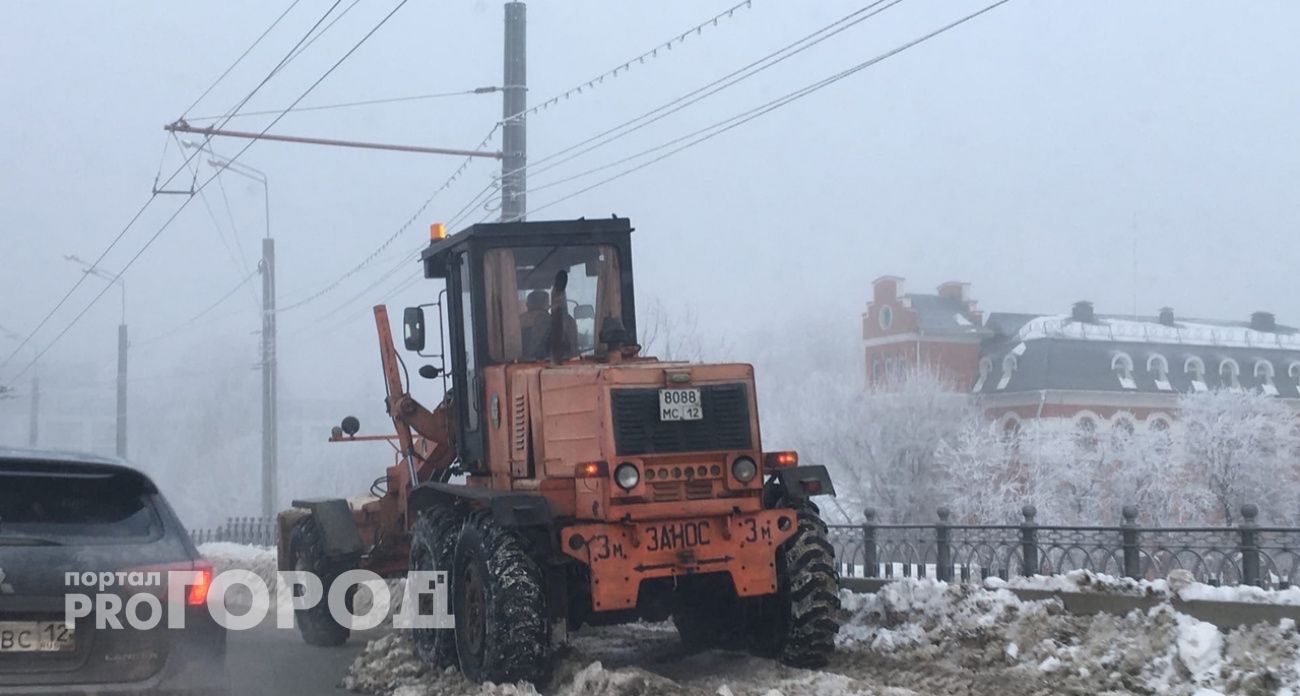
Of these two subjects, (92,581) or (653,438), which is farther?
(653,438)

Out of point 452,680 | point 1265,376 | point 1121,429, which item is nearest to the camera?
point 452,680

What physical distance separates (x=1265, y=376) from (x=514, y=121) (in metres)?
45.6

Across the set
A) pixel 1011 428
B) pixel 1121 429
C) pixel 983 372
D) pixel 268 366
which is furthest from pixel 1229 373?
pixel 268 366

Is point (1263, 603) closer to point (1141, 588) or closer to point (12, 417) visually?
point (1141, 588)

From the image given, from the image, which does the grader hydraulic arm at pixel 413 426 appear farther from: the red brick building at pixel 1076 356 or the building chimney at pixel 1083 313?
the building chimney at pixel 1083 313

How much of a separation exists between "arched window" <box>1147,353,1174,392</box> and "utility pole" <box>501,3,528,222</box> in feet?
139

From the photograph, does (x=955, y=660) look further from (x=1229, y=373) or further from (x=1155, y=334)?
(x=1155, y=334)

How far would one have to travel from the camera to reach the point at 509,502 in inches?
336

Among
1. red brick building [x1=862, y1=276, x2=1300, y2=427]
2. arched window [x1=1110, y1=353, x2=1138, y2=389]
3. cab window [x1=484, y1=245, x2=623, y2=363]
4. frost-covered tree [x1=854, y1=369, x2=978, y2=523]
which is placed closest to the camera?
cab window [x1=484, y1=245, x2=623, y2=363]

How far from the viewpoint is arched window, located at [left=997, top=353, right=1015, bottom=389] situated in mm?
57625

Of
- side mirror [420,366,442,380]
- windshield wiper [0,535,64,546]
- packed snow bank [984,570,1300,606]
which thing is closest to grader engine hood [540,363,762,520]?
side mirror [420,366,442,380]

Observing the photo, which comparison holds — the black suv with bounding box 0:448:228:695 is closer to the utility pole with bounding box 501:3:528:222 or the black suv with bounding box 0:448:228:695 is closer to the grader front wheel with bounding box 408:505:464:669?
the grader front wheel with bounding box 408:505:464:669

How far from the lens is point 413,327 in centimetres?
1054

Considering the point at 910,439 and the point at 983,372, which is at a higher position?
the point at 983,372
